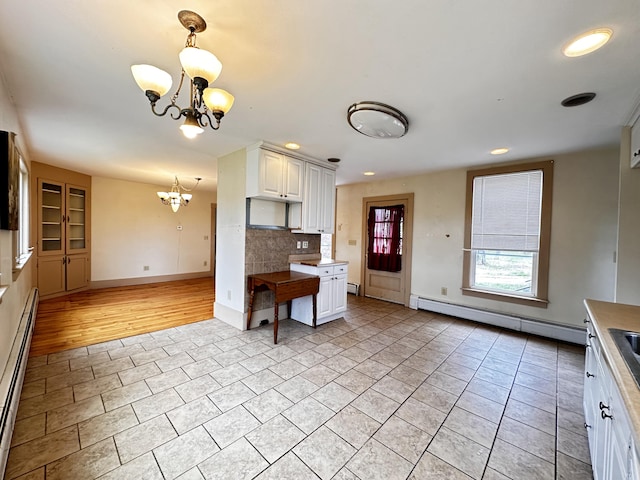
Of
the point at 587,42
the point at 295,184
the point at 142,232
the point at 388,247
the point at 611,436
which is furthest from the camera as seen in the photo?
the point at 142,232

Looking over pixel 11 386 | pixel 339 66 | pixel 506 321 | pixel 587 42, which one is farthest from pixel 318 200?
pixel 11 386

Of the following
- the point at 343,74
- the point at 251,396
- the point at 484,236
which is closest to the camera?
the point at 343,74

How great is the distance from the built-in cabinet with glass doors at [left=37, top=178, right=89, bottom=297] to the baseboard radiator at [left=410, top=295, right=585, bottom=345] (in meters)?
6.39

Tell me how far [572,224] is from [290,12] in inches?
158

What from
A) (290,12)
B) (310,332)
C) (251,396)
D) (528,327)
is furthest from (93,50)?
(528,327)

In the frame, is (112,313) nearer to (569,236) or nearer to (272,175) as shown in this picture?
(272,175)

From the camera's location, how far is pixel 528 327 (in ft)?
11.7

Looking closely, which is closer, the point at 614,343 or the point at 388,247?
the point at 614,343

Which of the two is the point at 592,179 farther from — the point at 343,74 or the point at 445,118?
the point at 343,74

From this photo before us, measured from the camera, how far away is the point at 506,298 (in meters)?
3.78

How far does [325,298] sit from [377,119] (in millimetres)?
2407

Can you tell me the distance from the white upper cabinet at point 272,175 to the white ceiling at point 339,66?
0.26 m

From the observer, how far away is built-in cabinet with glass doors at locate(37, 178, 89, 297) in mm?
4500

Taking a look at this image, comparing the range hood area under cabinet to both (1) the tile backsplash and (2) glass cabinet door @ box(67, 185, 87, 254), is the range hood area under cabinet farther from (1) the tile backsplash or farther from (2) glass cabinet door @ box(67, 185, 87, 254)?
(2) glass cabinet door @ box(67, 185, 87, 254)
